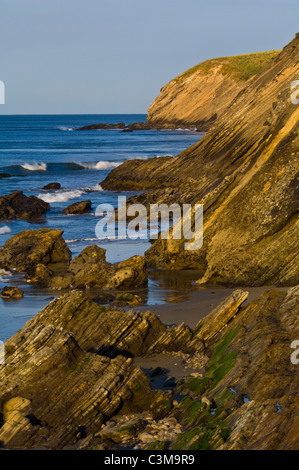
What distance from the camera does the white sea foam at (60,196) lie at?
3994 centimetres

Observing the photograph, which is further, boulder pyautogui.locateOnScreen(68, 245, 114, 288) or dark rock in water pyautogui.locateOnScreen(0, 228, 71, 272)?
dark rock in water pyautogui.locateOnScreen(0, 228, 71, 272)

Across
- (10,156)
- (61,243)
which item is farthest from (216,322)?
(10,156)

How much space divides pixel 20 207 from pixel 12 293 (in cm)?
1725

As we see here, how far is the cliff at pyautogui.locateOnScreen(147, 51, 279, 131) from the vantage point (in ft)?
387

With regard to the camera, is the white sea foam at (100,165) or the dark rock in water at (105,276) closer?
the dark rock in water at (105,276)

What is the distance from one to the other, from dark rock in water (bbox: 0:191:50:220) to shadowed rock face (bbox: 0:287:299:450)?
21.7m

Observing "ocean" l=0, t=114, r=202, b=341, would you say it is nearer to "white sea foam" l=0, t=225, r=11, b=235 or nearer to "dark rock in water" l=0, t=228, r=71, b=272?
"white sea foam" l=0, t=225, r=11, b=235

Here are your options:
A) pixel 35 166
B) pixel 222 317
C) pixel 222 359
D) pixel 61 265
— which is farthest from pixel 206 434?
pixel 35 166

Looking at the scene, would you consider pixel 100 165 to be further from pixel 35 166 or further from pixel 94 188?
pixel 94 188

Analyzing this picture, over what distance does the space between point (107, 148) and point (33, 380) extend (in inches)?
3097

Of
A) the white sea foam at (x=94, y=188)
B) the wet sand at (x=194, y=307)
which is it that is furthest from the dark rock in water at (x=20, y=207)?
the wet sand at (x=194, y=307)

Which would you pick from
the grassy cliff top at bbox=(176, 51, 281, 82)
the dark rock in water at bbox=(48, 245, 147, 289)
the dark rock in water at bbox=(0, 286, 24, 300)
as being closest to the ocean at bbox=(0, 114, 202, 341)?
the dark rock in water at bbox=(0, 286, 24, 300)

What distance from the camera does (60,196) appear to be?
40906 millimetres

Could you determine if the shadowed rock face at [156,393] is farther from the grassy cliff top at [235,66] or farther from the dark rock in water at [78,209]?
the grassy cliff top at [235,66]
